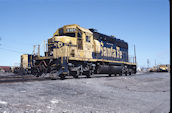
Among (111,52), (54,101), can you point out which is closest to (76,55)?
(111,52)

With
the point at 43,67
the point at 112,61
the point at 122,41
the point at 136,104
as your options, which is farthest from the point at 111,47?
the point at 136,104

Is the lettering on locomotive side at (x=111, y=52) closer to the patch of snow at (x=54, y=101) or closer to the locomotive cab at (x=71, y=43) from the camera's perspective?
the locomotive cab at (x=71, y=43)

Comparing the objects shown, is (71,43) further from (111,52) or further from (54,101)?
(54,101)

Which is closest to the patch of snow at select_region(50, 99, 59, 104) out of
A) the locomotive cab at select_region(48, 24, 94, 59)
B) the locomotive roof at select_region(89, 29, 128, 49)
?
the locomotive cab at select_region(48, 24, 94, 59)

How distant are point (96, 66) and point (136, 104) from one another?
27.5 feet

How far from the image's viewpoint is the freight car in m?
11.3

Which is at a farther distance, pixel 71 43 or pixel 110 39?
pixel 110 39

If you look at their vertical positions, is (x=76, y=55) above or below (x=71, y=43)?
below

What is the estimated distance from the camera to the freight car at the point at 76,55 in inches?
447

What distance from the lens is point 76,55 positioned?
1241 centimetres

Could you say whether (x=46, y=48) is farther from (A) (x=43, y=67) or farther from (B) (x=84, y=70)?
(B) (x=84, y=70)

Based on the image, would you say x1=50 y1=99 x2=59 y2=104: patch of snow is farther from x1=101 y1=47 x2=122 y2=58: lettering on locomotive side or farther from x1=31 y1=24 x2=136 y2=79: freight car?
x1=101 y1=47 x2=122 y2=58: lettering on locomotive side

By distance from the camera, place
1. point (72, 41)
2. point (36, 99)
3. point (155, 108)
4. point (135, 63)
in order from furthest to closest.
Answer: point (135, 63) → point (72, 41) → point (155, 108) → point (36, 99)

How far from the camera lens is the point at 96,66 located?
14469mm
